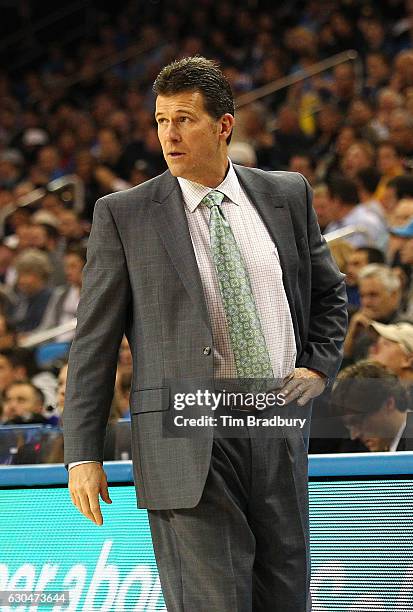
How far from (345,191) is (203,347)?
474 centimetres

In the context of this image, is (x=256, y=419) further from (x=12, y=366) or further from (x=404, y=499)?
(x=12, y=366)

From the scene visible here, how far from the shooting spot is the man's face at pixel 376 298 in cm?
517

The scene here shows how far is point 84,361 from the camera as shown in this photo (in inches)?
96.7

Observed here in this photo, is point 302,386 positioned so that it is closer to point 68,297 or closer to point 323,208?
point 323,208

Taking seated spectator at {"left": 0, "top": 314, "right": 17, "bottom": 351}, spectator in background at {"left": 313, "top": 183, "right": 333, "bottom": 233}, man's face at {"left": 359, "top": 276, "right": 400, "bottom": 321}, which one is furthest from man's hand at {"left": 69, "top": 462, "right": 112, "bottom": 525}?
spectator in background at {"left": 313, "top": 183, "right": 333, "bottom": 233}

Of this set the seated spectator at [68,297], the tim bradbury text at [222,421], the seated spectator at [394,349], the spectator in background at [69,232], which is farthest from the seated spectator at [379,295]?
the spectator in background at [69,232]

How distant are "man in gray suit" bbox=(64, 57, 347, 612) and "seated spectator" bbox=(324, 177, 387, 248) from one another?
4011 millimetres

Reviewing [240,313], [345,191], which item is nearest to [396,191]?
[345,191]

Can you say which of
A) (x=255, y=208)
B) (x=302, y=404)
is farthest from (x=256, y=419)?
(x=255, y=208)

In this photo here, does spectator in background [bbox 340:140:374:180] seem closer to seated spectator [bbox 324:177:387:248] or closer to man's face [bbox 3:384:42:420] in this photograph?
seated spectator [bbox 324:177:387:248]

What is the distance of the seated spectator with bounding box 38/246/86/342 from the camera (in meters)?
7.31

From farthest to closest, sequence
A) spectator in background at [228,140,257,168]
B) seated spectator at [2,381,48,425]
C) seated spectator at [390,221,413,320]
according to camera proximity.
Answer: spectator in background at [228,140,257,168]
seated spectator at [390,221,413,320]
seated spectator at [2,381,48,425]

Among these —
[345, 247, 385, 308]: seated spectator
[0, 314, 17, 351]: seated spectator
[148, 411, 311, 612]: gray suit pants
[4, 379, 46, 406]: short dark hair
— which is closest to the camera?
[148, 411, 311, 612]: gray suit pants

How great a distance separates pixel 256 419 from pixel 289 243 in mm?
404
